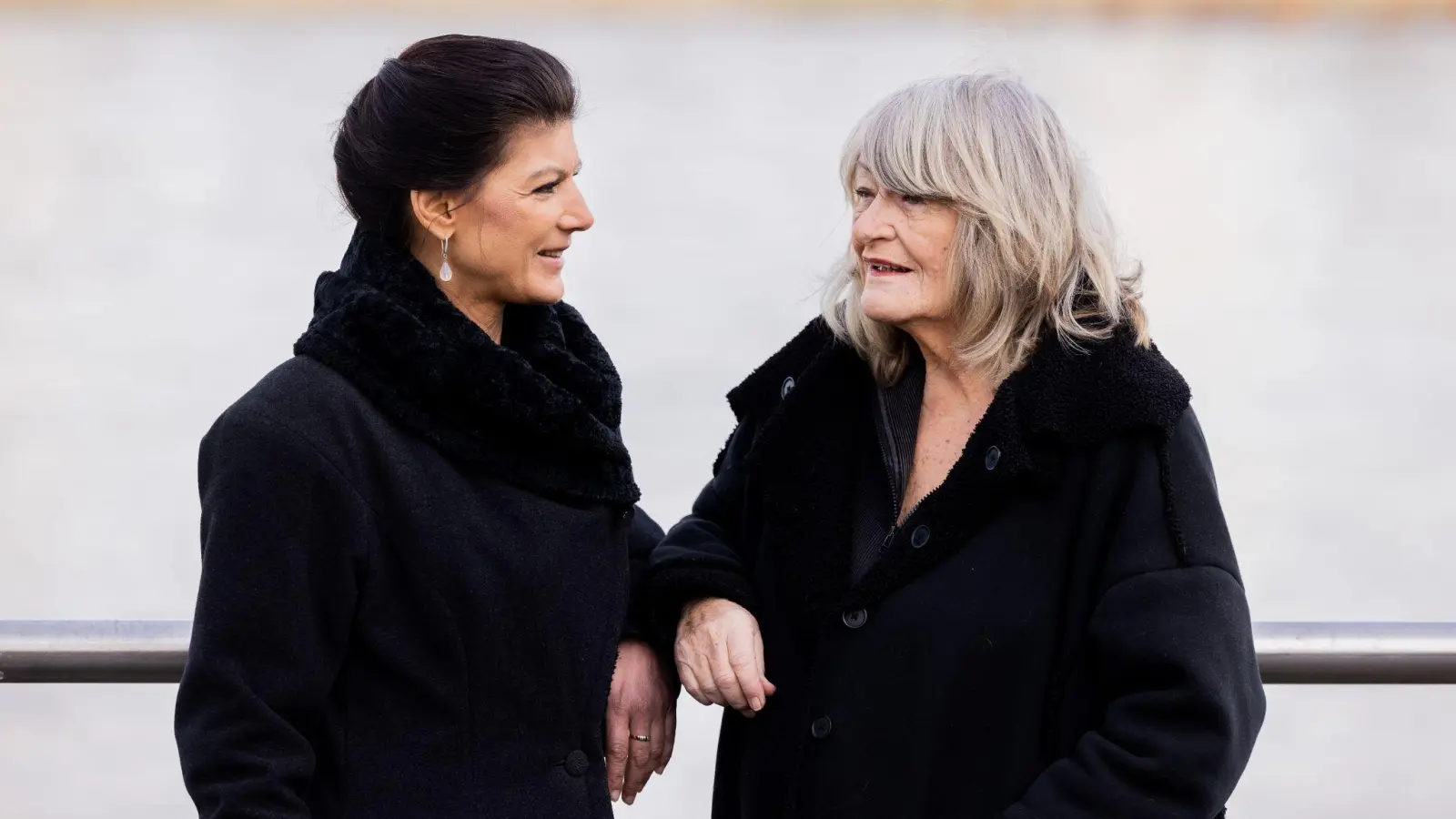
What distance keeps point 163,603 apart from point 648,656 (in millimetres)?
2978

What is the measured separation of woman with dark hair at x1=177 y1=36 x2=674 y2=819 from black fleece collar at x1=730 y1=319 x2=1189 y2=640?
249 mm

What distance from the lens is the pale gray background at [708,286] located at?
4387 mm

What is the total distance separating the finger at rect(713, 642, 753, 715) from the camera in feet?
6.98

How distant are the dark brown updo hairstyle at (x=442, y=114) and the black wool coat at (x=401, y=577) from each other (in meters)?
0.09

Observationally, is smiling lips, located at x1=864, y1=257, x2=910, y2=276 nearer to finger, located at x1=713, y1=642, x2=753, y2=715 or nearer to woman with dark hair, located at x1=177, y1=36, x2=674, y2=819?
woman with dark hair, located at x1=177, y1=36, x2=674, y2=819

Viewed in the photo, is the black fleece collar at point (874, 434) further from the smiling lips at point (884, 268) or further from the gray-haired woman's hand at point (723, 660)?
the smiling lips at point (884, 268)

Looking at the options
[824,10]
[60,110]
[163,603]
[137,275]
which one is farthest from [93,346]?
[824,10]

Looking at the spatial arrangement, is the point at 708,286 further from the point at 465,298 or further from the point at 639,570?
the point at 465,298

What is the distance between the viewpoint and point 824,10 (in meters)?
22.0

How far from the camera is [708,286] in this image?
8.59m

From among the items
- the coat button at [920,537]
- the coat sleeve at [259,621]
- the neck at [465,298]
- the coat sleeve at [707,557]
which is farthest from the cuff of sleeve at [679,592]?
the coat sleeve at [259,621]

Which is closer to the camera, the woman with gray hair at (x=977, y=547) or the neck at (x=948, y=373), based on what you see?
the woman with gray hair at (x=977, y=547)

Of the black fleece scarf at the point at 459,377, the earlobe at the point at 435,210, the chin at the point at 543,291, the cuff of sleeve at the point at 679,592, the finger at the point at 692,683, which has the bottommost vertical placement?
the finger at the point at 692,683

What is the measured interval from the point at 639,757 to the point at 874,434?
0.50 meters
